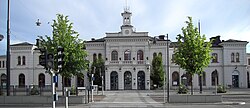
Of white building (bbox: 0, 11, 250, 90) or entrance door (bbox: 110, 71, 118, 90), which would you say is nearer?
white building (bbox: 0, 11, 250, 90)

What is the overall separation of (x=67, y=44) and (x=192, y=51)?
12362mm

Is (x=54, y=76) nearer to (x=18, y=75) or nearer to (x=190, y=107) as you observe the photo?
(x=190, y=107)

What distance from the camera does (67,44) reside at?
30156 mm

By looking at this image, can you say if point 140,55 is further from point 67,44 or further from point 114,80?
point 67,44

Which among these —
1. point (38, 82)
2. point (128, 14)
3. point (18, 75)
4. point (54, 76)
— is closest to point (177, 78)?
point (128, 14)

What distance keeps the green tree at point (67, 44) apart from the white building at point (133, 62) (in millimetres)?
31253

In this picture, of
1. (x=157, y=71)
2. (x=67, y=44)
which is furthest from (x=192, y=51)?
(x=157, y=71)

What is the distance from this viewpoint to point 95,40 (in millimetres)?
69688

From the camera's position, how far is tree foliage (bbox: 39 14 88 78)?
99.0 feet

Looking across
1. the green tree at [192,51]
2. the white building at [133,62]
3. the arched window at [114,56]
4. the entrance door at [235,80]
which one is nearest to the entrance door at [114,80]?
the white building at [133,62]

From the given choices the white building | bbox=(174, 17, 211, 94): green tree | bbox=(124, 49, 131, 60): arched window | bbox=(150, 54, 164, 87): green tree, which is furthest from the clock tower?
bbox=(174, 17, 211, 94): green tree

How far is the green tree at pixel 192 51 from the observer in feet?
106

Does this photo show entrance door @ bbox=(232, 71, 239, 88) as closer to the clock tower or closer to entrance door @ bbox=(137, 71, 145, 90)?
entrance door @ bbox=(137, 71, 145, 90)

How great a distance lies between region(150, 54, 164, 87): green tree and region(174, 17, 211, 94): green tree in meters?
29.9
